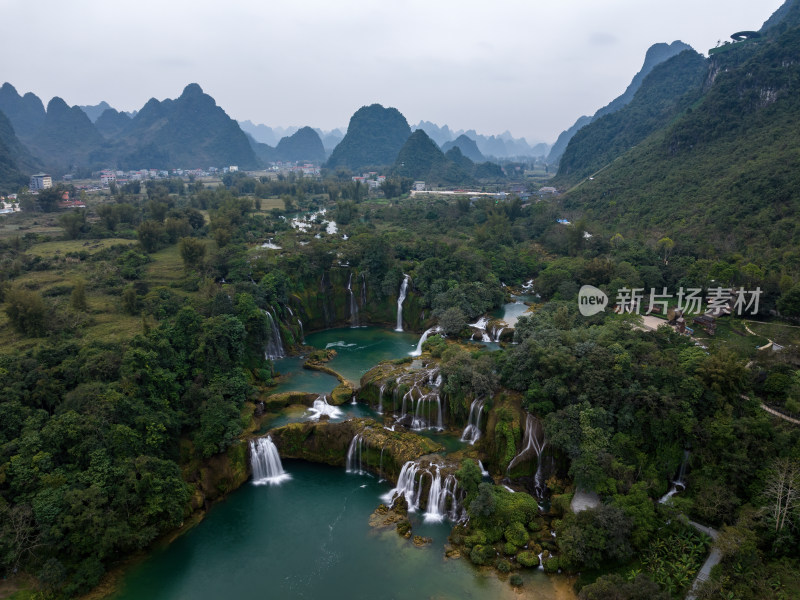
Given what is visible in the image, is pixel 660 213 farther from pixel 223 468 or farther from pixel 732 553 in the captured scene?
pixel 223 468

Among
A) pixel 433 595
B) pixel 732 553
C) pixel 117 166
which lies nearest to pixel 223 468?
pixel 433 595

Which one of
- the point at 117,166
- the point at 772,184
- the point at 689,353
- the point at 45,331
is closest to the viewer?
the point at 689,353

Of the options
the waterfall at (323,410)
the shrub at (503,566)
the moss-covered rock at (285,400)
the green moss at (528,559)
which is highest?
the moss-covered rock at (285,400)

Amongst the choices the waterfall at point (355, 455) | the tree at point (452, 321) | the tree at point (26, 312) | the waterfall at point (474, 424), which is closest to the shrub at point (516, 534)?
the waterfall at point (474, 424)

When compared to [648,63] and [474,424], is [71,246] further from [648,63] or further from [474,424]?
[648,63]

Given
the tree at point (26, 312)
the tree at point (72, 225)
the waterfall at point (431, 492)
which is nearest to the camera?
the waterfall at point (431, 492)

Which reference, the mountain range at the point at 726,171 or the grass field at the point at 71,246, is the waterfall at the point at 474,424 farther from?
the grass field at the point at 71,246

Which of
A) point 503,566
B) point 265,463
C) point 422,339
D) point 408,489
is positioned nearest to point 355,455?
point 408,489

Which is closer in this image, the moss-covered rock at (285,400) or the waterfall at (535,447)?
the waterfall at (535,447)
